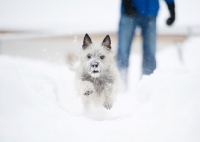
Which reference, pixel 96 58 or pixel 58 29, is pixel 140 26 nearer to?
pixel 96 58

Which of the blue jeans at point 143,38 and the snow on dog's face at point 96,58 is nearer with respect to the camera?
the snow on dog's face at point 96,58

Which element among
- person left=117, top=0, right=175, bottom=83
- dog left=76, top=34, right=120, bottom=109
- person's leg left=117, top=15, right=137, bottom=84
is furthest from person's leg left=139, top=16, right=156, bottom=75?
dog left=76, top=34, right=120, bottom=109

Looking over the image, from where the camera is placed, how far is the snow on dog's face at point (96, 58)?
2.91 metres

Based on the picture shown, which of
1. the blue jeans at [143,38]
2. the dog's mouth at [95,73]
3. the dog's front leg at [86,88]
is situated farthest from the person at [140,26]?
the dog's front leg at [86,88]

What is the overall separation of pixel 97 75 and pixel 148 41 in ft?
4.40

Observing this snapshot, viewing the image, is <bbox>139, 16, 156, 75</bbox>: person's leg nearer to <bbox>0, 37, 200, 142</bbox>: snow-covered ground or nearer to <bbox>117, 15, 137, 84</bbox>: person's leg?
<bbox>117, 15, 137, 84</bbox>: person's leg

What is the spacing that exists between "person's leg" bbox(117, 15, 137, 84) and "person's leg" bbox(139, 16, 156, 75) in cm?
17

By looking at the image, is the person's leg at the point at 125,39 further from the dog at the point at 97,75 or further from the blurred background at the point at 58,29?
the blurred background at the point at 58,29

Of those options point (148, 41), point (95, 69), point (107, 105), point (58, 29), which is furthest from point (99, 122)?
point (58, 29)

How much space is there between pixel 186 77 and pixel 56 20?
8.06 meters

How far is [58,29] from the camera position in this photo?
24.5 feet

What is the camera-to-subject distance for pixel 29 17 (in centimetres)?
860

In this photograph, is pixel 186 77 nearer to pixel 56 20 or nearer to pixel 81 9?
pixel 56 20

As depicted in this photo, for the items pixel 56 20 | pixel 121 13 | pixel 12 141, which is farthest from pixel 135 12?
pixel 56 20
